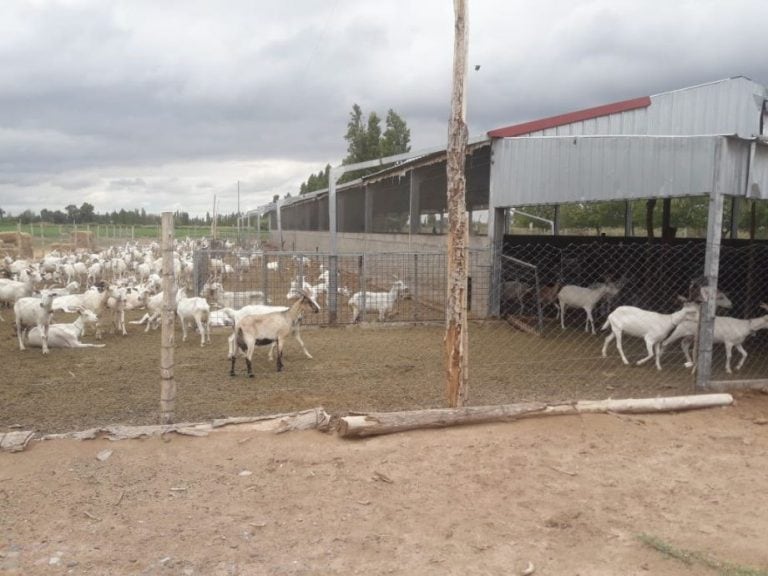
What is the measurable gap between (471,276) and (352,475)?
34.4ft

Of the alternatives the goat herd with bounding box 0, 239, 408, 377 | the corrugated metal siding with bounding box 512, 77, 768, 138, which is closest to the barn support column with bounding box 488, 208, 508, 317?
the goat herd with bounding box 0, 239, 408, 377

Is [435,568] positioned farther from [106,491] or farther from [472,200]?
[472,200]

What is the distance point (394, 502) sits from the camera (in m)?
4.63

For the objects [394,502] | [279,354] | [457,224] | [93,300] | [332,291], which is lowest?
[394,502]

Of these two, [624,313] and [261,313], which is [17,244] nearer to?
[261,313]

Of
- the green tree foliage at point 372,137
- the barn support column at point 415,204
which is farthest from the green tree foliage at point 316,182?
the barn support column at point 415,204

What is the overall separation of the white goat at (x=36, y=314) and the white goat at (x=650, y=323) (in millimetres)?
9985

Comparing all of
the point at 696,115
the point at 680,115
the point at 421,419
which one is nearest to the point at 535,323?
the point at 680,115

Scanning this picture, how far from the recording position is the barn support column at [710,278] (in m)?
7.42

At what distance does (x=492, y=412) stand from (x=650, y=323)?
4.95 metres

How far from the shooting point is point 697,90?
34.3 feet

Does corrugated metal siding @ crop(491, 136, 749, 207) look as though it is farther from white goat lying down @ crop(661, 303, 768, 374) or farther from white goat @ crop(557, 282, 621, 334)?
white goat @ crop(557, 282, 621, 334)

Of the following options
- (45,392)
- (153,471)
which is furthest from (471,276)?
(153,471)

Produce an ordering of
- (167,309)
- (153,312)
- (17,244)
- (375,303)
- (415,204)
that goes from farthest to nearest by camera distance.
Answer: (17,244) → (415,204) → (375,303) → (153,312) → (167,309)
